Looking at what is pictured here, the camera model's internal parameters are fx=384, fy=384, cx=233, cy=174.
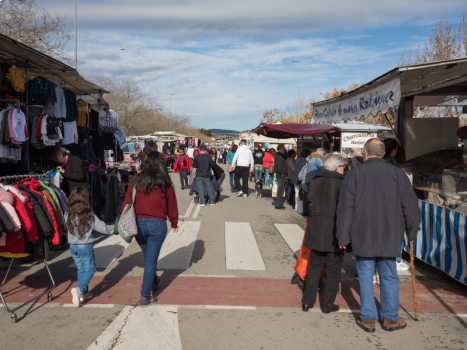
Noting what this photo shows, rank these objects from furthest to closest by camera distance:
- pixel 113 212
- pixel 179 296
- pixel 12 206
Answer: pixel 113 212 < pixel 179 296 < pixel 12 206

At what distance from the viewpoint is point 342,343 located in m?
3.89

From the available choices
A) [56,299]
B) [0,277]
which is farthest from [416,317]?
[0,277]

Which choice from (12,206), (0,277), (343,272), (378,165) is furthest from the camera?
(343,272)

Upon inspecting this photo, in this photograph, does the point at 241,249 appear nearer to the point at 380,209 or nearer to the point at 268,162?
the point at 380,209

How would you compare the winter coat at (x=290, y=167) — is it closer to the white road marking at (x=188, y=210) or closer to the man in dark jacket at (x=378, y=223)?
the white road marking at (x=188, y=210)

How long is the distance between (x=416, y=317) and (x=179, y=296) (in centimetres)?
291

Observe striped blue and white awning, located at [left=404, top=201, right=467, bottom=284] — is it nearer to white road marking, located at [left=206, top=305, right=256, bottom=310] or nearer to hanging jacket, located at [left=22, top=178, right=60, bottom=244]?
white road marking, located at [left=206, top=305, right=256, bottom=310]

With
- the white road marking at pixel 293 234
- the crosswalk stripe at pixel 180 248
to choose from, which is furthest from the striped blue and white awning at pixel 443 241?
the crosswalk stripe at pixel 180 248

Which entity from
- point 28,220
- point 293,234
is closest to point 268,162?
point 293,234

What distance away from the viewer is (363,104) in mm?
7992

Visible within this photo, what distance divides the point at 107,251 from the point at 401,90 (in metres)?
6.38

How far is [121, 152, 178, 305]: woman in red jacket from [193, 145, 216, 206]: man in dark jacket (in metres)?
7.66

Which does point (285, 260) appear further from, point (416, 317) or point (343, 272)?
point (416, 317)

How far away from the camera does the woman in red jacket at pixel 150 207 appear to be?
4660mm
